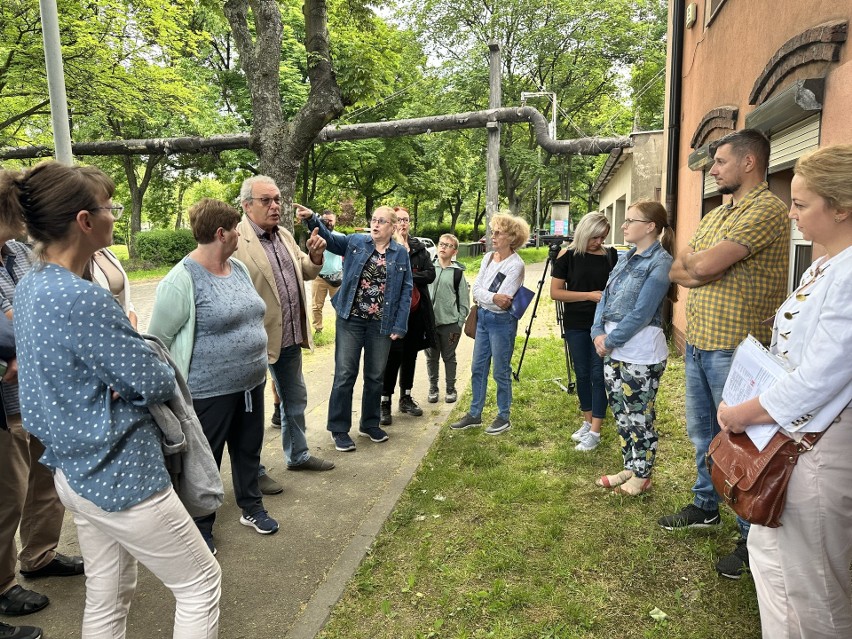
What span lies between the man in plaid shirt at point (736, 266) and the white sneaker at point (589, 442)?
175 centimetres

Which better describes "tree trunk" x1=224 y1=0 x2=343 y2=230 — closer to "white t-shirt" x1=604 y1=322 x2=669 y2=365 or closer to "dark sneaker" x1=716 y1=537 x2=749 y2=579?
"white t-shirt" x1=604 y1=322 x2=669 y2=365

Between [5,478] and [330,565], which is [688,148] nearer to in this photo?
[330,565]

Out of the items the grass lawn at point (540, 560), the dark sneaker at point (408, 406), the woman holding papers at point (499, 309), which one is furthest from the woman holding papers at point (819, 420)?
the dark sneaker at point (408, 406)

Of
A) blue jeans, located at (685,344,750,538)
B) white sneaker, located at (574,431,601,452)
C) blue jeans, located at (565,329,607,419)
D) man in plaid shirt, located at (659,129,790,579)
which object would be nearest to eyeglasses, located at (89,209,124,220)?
man in plaid shirt, located at (659,129,790,579)

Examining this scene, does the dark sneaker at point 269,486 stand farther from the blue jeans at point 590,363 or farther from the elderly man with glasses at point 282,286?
the blue jeans at point 590,363

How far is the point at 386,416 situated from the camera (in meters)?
5.84

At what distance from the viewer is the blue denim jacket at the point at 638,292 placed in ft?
12.2

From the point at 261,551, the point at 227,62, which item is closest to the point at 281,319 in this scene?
the point at 261,551

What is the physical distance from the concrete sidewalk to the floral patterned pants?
1.62m

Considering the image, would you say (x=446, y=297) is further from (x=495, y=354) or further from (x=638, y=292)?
(x=638, y=292)

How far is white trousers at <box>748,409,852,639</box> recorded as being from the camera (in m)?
1.79

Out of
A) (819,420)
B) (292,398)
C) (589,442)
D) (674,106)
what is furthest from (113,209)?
(674,106)

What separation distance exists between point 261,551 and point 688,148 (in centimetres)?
767

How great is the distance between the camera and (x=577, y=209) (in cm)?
4778
